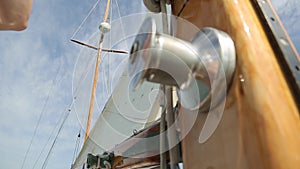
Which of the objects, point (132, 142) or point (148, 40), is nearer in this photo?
point (148, 40)

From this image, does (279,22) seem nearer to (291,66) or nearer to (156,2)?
(291,66)

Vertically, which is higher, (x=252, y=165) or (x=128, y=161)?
(x=128, y=161)

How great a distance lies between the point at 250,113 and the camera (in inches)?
12.1

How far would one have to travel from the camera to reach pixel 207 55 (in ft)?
1.15

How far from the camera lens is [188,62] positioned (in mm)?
344

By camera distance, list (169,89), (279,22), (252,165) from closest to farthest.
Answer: (252,165), (279,22), (169,89)

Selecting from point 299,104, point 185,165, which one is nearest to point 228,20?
point 299,104

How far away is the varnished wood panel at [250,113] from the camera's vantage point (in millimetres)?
282

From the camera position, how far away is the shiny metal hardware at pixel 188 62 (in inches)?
12.2

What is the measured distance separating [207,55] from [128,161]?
600mm

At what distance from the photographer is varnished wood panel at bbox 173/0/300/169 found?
28 cm

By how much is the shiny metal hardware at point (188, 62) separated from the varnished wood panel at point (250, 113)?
21 millimetres

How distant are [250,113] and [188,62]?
11 cm

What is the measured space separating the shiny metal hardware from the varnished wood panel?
0.02 meters
